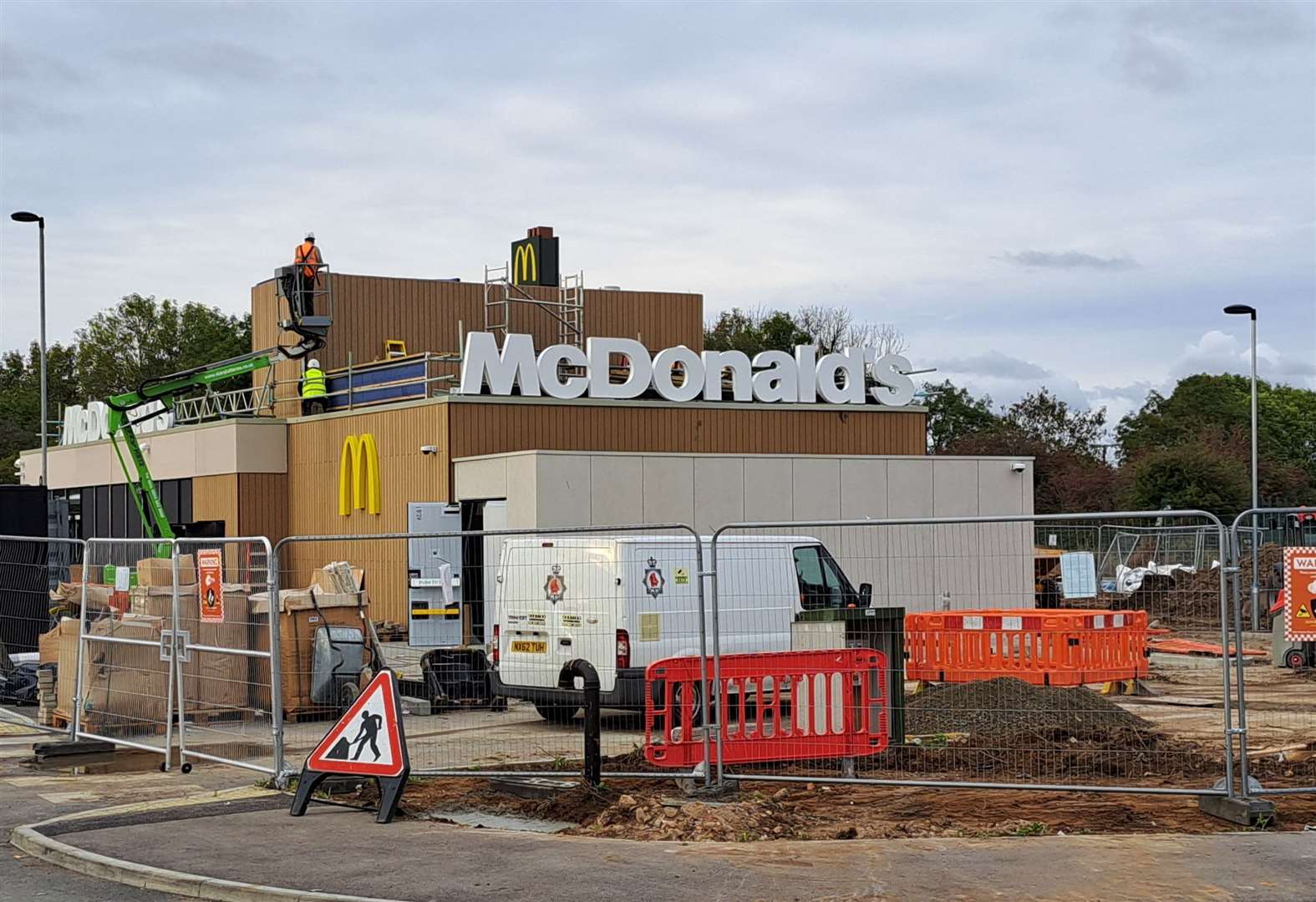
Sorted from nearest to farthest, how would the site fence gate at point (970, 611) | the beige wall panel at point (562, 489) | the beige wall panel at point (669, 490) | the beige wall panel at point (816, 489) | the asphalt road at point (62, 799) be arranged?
1. the asphalt road at point (62, 799)
2. the site fence gate at point (970, 611)
3. the beige wall panel at point (562, 489)
4. the beige wall panel at point (669, 490)
5. the beige wall panel at point (816, 489)

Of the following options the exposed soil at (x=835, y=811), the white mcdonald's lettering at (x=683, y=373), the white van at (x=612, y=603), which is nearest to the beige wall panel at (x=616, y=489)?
the white mcdonald's lettering at (x=683, y=373)

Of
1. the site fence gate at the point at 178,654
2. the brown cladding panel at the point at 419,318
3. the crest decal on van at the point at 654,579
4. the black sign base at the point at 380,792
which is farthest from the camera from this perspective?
the brown cladding panel at the point at 419,318

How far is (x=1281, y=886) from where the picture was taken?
823cm

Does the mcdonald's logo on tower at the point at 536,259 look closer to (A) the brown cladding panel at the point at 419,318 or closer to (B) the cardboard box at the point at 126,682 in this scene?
(A) the brown cladding panel at the point at 419,318

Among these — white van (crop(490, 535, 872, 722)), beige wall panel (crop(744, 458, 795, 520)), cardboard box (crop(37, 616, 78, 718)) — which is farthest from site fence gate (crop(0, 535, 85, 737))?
beige wall panel (crop(744, 458, 795, 520))

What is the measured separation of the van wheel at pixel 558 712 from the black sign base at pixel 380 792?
104 inches

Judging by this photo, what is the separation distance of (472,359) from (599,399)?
3.07m

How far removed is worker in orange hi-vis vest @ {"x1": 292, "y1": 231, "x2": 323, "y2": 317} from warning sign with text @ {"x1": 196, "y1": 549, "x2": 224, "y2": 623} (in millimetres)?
22217

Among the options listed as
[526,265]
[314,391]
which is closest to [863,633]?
[314,391]

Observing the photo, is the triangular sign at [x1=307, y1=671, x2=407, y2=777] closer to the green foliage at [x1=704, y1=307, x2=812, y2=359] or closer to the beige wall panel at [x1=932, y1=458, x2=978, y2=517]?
the beige wall panel at [x1=932, y1=458, x2=978, y2=517]

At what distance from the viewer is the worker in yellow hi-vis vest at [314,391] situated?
35.0 meters

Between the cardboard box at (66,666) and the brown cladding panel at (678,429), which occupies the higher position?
the brown cladding panel at (678,429)

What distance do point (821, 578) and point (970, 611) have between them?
314cm

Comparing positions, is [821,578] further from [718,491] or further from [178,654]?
[718,491]
